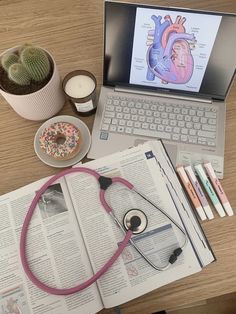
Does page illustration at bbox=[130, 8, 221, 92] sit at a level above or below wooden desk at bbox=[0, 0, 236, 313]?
above

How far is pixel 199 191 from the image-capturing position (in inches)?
24.8

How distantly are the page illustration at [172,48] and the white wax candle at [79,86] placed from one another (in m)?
0.09

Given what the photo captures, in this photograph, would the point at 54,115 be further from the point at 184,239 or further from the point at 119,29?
the point at 184,239

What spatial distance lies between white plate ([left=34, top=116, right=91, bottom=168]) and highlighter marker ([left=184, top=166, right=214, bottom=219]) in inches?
8.1

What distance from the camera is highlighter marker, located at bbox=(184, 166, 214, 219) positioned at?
0.62 meters

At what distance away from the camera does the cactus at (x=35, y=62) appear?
0.60m

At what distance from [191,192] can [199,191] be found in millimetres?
16

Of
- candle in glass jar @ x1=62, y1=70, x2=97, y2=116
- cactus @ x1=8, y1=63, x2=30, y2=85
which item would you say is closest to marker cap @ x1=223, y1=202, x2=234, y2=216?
candle in glass jar @ x1=62, y1=70, x2=97, y2=116

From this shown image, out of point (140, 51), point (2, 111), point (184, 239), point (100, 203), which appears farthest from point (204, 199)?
point (2, 111)

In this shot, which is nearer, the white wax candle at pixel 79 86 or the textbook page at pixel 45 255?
the textbook page at pixel 45 255

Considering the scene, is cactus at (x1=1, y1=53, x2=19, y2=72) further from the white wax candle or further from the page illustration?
the page illustration

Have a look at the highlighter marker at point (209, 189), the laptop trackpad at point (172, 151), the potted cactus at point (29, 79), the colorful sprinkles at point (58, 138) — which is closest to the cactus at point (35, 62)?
the potted cactus at point (29, 79)

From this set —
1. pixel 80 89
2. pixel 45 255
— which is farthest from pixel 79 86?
pixel 45 255

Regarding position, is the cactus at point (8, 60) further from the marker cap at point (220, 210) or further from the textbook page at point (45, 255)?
the marker cap at point (220, 210)
